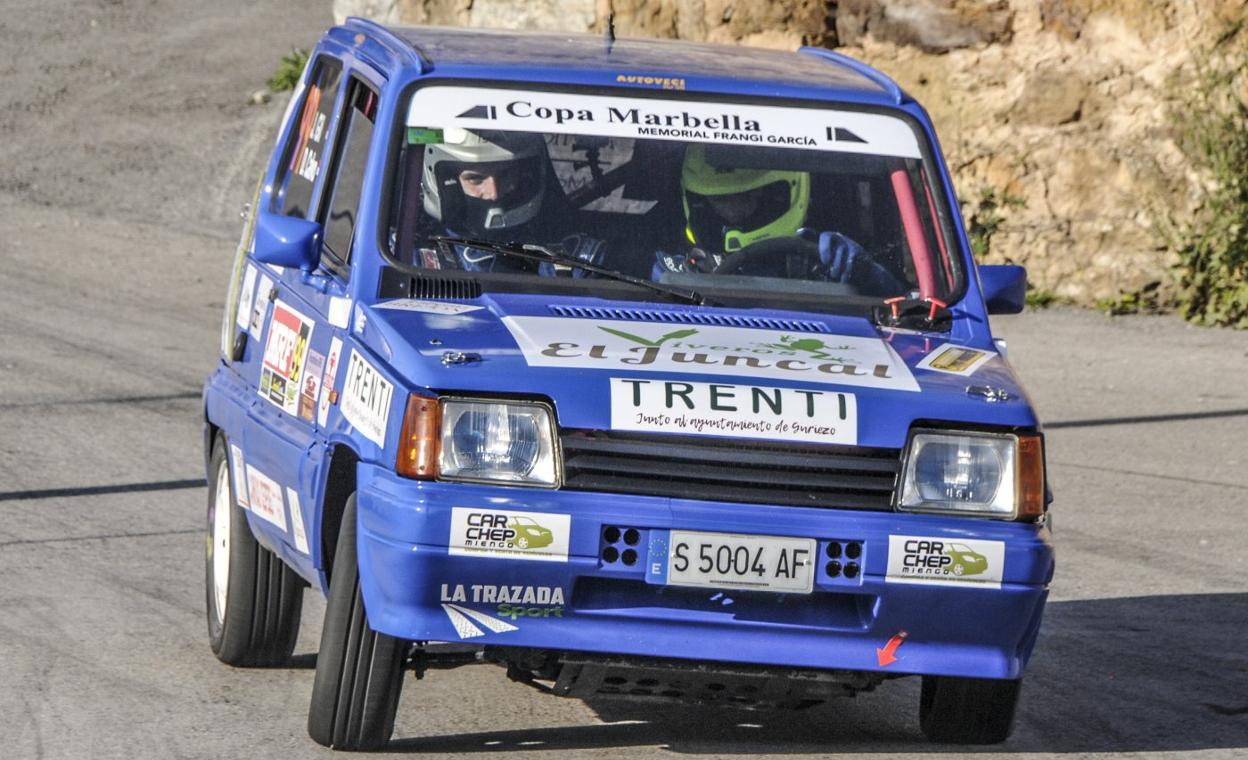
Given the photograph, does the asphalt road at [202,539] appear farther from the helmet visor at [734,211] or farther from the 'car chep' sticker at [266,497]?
the helmet visor at [734,211]

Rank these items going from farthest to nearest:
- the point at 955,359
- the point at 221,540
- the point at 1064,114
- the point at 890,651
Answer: the point at 1064,114, the point at 221,540, the point at 955,359, the point at 890,651

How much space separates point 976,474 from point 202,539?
14.8 feet

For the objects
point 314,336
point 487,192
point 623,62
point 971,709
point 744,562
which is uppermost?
point 623,62

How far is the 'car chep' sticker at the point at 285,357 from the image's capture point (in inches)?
247

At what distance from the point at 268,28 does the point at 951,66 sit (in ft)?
38.1

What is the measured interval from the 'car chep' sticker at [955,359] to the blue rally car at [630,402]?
0.04 feet

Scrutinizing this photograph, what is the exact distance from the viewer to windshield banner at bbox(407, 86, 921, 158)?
630cm

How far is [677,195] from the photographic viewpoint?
633cm

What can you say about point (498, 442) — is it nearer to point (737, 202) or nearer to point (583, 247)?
point (583, 247)

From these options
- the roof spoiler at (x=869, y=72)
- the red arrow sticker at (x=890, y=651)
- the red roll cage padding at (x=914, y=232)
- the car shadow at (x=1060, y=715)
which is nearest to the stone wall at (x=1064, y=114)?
the car shadow at (x=1060, y=715)

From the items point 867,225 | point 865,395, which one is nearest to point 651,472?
point 865,395

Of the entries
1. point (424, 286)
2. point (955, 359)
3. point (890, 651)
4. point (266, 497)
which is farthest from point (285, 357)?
point (890, 651)

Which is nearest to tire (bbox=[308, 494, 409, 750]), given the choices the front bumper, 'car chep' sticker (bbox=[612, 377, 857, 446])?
the front bumper

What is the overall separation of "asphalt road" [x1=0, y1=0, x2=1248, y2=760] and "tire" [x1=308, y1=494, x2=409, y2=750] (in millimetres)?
169
